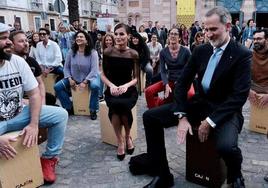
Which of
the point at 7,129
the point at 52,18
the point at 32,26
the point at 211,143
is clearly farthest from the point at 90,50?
the point at 52,18

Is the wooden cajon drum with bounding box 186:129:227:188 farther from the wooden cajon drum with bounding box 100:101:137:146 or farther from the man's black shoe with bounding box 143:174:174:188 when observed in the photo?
the wooden cajon drum with bounding box 100:101:137:146

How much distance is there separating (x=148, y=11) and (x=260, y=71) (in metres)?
29.9

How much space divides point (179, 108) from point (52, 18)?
31.5 metres

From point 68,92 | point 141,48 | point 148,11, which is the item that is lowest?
point 68,92

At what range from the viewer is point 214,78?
3062 mm

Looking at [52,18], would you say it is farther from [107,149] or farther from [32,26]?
[107,149]

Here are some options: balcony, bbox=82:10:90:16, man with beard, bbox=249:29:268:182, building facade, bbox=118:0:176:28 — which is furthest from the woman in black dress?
balcony, bbox=82:10:90:16

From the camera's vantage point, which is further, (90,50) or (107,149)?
(90,50)

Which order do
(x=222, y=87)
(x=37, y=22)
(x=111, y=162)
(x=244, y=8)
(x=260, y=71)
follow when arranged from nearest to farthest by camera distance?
(x=222, y=87) < (x=111, y=162) < (x=260, y=71) < (x=37, y=22) < (x=244, y=8)

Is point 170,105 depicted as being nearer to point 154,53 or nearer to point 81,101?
point 81,101

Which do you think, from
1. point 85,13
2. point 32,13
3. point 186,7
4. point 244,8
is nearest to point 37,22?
point 32,13

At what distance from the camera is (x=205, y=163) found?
327 centimetres

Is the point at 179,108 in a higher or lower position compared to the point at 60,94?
higher

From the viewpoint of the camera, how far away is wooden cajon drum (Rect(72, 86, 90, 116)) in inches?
238
